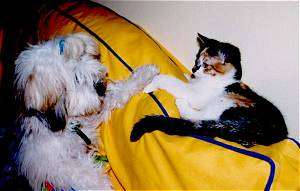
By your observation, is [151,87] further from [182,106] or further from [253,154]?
[253,154]

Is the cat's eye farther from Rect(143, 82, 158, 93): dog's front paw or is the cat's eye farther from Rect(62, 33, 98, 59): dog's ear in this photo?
Rect(62, 33, 98, 59): dog's ear

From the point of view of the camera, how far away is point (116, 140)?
5.74 ft

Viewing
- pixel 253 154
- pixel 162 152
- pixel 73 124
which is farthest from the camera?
pixel 73 124

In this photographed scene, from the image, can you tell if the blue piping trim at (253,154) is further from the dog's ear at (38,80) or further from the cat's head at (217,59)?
the dog's ear at (38,80)

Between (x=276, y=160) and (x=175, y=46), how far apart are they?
126cm

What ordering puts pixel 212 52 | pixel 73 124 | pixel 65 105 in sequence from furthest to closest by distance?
pixel 73 124 → pixel 212 52 → pixel 65 105

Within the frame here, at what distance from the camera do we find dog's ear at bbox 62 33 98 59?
1743 millimetres

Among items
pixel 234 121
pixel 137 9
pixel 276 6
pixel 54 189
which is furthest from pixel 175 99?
pixel 137 9

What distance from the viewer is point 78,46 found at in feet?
5.79

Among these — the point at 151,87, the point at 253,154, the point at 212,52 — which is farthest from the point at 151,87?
the point at 253,154

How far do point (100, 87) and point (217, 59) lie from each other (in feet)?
2.52

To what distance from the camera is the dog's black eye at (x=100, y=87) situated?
6.07 feet

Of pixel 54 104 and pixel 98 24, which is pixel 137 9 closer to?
pixel 98 24

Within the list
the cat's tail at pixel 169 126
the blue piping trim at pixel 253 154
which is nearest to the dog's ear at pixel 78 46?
the cat's tail at pixel 169 126
